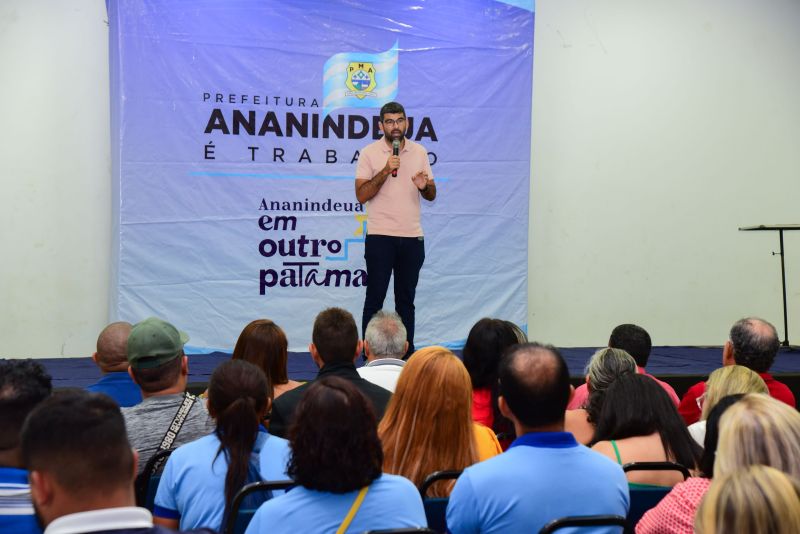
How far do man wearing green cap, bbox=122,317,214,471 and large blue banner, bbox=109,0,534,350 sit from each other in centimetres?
312

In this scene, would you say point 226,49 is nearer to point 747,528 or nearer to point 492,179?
point 492,179

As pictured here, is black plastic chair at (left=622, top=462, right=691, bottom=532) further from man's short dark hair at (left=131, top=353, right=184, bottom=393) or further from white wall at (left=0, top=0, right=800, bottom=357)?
white wall at (left=0, top=0, right=800, bottom=357)

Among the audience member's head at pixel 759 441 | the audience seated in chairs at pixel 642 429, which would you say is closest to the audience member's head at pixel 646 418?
the audience seated in chairs at pixel 642 429

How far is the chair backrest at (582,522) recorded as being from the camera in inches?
67.3

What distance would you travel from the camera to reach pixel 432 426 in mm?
2230

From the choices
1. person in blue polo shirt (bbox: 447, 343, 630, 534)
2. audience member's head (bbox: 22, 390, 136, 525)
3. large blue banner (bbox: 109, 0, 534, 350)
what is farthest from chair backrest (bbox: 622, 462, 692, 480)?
large blue banner (bbox: 109, 0, 534, 350)

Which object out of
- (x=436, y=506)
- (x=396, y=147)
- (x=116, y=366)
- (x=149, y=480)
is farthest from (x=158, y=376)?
(x=396, y=147)

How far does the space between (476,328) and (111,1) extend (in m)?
3.79

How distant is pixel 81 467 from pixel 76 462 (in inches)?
0.4

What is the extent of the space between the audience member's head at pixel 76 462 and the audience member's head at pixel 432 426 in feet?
3.48

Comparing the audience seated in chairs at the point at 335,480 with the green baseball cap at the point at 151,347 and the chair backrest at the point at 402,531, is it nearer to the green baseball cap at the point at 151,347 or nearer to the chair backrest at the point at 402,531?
the chair backrest at the point at 402,531

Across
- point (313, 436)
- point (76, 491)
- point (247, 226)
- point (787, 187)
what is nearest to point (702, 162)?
point (787, 187)

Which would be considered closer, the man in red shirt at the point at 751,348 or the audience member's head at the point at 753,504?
the audience member's head at the point at 753,504

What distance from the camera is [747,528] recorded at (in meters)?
1.17
